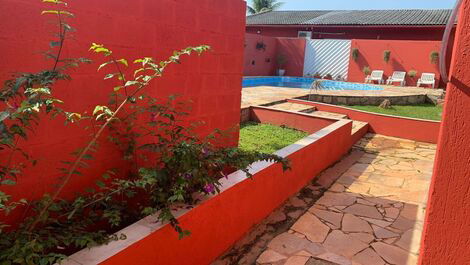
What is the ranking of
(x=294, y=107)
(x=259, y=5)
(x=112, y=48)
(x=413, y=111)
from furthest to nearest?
(x=259, y=5), (x=413, y=111), (x=294, y=107), (x=112, y=48)

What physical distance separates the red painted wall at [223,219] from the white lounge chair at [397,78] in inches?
559

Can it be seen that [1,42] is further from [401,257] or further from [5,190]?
[401,257]

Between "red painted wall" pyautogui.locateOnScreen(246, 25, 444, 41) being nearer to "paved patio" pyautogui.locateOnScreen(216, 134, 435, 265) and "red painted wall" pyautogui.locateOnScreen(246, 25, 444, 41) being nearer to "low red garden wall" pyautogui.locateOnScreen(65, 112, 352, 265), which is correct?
"paved patio" pyautogui.locateOnScreen(216, 134, 435, 265)

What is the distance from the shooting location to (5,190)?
6.91 ft

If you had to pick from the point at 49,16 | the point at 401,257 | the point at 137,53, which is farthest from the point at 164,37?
the point at 401,257

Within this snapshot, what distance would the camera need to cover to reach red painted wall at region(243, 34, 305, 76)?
2005 cm

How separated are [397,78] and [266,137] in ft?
44.2

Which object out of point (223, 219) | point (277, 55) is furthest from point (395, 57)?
point (223, 219)

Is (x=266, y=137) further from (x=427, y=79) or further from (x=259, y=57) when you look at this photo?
(x=259, y=57)

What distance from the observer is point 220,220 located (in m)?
3.07

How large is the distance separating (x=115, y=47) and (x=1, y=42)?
0.82m

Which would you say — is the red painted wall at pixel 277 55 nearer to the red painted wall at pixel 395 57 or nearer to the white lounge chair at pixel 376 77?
the red painted wall at pixel 395 57

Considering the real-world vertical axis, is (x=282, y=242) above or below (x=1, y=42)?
below

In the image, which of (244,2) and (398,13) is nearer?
(244,2)
